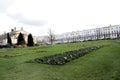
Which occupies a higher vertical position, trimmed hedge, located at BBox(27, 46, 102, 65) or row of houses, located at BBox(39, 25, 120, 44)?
row of houses, located at BBox(39, 25, 120, 44)

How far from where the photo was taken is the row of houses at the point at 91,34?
130 meters

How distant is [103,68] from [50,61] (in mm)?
7667

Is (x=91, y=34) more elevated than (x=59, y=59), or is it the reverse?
(x=91, y=34)

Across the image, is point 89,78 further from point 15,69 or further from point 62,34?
point 62,34

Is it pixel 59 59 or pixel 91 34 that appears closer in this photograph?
pixel 59 59

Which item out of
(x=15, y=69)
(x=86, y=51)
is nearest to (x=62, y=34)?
(x=86, y=51)

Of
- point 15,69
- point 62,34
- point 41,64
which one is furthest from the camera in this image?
point 62,34

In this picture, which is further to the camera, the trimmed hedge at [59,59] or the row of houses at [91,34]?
the row of houses at [91,34]

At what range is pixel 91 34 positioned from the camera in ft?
504

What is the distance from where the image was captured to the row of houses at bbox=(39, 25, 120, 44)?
5123 inches

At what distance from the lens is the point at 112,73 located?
20.1 meters

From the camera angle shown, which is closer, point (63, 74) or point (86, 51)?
point (63, 74)

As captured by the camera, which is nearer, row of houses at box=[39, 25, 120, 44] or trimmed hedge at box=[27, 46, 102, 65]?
trimmed hedge at box=[27, 46, 102, 65]

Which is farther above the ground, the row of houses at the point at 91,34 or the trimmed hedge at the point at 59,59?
the row of houses at the point at 91,34
